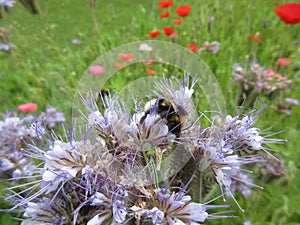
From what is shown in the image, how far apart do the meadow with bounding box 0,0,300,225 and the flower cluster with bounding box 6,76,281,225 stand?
0.44 metres

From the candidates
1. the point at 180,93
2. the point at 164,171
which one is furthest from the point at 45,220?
the point at 180,93

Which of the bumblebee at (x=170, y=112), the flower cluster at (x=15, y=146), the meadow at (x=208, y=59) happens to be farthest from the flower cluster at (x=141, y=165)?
the meadow at (x=208, y=59)

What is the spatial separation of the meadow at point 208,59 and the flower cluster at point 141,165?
0.44 m

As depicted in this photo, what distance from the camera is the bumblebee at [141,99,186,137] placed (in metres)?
0.85

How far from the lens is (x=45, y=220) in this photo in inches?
32.0

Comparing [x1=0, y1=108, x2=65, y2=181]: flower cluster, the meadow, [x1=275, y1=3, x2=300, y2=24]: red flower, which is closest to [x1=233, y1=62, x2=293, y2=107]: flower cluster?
the meadow

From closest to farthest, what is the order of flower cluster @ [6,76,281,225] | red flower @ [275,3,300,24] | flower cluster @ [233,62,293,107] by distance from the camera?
1. flower cluster @ [6,76,281,225]
2. flower cluster @ [233,62,293,107]
3. red flower @ [275,3,300,24]

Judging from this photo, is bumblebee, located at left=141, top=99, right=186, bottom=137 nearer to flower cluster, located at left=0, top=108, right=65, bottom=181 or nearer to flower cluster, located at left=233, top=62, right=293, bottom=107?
flower cluster, located at left=0, top=108, right=65, bottom=181

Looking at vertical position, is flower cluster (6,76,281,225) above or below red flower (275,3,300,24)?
below

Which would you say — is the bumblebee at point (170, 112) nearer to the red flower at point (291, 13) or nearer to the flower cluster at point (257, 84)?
the flower cluster at point (257, 84)

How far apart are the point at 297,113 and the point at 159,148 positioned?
162cm

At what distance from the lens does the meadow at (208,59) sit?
149 centimetres

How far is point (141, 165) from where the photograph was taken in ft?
2.69

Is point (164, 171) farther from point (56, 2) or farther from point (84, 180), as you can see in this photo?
point (56, 2)
